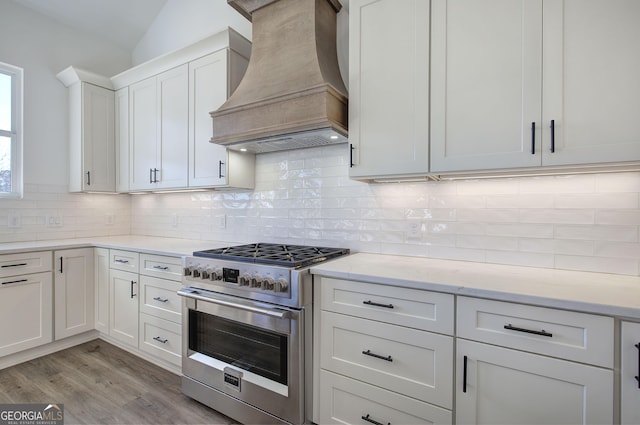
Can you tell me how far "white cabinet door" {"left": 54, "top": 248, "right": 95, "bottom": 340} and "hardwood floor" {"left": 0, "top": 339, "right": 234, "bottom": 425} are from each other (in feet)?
0.77

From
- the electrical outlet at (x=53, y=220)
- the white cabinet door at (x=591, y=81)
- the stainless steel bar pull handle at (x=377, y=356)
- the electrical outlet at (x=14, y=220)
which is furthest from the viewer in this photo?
the electrical outlet at (x=53, y=220)

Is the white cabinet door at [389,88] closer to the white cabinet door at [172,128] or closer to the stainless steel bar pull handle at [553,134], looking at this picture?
the stainless steel bar pull handle at [553,134]

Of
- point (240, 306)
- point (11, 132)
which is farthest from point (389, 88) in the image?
point (11, 132)

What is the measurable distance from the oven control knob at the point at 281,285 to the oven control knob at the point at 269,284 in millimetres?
21

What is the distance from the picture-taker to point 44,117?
10.0 feet

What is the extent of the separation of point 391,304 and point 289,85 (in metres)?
1.42

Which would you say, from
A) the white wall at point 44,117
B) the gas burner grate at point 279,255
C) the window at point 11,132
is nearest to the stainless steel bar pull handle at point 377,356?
the gas burner grate at point 279,255

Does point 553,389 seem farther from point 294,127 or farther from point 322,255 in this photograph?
point 294,127

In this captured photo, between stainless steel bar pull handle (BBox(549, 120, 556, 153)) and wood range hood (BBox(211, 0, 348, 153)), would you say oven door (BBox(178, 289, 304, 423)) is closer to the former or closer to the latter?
wood range hood (BBox(211, 0, 348, 153))

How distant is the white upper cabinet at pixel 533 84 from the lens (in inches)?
50.6

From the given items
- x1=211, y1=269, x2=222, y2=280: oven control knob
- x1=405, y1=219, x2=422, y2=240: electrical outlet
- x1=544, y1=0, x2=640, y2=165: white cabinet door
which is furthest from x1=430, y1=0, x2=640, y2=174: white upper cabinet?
x1=211, y1=269, x2=222, y2=280: oven control knob

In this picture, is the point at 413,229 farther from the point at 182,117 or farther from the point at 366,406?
the point at 182,117

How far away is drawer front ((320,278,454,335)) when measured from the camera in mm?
1358

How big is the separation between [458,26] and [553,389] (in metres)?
1.69
